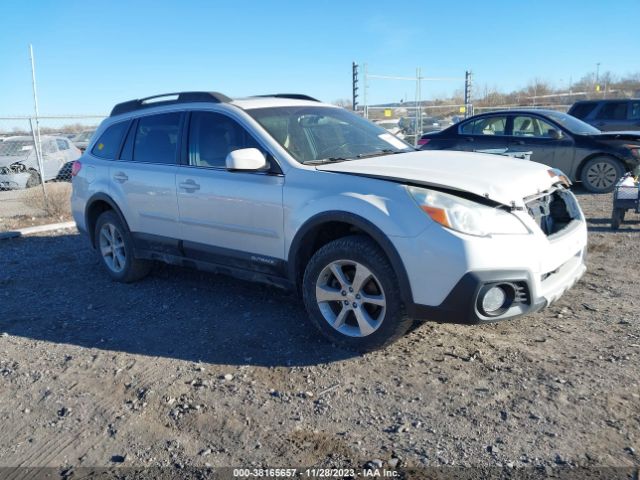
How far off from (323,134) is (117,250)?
264 cm

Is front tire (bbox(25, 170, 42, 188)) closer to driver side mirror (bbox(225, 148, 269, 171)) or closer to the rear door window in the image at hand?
the rear door window

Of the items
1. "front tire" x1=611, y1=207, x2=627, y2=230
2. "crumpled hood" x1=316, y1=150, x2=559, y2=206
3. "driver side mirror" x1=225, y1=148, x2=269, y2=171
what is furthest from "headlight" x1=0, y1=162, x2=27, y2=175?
"front tire" x1=611, y1=207, x2=627, y2=230

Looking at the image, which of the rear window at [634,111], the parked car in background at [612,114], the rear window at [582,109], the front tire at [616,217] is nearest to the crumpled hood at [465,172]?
the front tire at [616,217]

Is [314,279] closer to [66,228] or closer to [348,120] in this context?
[348,120]

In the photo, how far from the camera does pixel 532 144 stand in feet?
34.1

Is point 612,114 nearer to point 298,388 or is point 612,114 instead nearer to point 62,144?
point 298,388

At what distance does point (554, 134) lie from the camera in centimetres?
1021

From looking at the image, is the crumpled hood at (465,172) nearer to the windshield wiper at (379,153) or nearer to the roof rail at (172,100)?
the windshield wiper at (379,153)

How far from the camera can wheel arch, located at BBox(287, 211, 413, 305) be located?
357cm

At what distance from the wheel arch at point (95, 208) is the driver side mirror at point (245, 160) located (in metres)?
2.13

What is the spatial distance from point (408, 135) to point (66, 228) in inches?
515

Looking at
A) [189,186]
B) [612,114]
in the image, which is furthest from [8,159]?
[612,114]

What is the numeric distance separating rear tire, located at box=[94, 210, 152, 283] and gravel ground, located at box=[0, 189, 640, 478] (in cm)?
58

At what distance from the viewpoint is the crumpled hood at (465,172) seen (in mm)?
Result: 3598
